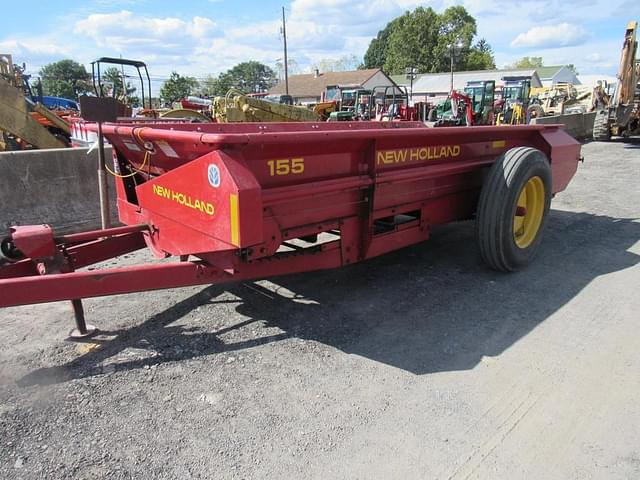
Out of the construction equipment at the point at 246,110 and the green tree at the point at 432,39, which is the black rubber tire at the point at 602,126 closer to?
the construction equipment at the point at 246,110

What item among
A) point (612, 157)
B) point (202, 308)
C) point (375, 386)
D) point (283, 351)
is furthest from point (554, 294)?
point (612, 157)

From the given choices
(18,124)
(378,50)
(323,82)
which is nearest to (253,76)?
(378,50)

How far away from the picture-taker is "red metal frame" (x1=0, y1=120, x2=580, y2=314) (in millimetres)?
2674

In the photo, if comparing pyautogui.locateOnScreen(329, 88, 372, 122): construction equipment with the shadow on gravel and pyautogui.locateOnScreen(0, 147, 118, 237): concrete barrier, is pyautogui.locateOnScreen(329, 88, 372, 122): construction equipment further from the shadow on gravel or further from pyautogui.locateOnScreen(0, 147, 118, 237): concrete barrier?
the shadow on gravel

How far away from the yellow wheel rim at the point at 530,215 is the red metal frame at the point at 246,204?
0.84 meters

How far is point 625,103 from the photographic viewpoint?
47.8ft

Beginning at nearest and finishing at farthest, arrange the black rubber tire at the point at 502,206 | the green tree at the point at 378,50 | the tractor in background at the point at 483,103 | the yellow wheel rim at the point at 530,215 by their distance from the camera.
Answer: the black rubber tire at the point at 502,206, the yellow wheel rim at the point at 530,215, the tractor in background at the point at 483,103, the green tree at the point at 378,50

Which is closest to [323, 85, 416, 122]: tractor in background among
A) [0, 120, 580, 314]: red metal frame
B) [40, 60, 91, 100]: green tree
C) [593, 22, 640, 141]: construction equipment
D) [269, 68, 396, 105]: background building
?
[593, 22, 640, 141]: construction equipment

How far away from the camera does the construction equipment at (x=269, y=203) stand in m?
2.70

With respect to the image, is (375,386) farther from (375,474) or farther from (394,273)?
(394,273)

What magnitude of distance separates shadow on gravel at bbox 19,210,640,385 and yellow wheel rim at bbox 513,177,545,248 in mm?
269

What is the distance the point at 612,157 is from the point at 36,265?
13197mm

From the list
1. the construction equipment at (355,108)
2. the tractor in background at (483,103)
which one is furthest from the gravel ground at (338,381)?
the tractor in background at (483,103)

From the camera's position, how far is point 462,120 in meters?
15.9
